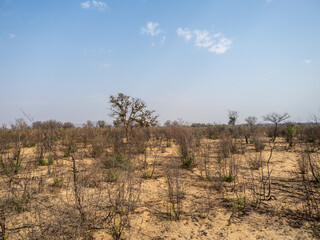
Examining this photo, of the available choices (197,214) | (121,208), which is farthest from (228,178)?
(121,208)

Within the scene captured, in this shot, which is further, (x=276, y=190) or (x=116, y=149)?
(x=116, y=149)

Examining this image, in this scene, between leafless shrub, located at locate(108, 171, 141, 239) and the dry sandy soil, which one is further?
the dry sandy soil

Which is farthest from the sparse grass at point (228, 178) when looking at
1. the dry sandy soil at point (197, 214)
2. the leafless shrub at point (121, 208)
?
the leafless shrub at point (121, 208)

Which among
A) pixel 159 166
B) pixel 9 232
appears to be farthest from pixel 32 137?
pixel 9 232

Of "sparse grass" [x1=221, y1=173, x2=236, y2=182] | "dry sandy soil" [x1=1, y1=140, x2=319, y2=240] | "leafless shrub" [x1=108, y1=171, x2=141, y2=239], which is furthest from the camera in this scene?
A: "sparse grass" [x1=221, y1=173, x2=236, y2=182]

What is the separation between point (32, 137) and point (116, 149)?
7217 mm

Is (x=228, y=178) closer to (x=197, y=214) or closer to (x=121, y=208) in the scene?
(x=197, y=214)

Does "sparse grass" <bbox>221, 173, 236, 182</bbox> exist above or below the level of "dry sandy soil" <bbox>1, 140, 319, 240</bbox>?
above

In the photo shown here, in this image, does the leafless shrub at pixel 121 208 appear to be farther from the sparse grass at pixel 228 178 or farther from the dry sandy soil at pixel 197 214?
the sparse grass at pixel 228 178

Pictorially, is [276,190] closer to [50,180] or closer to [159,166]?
[159,166]

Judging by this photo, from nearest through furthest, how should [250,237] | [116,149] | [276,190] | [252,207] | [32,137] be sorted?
1. [250,237]
2. [252,207]
3. [276,190]
4. [116,149]
5. [32,137]

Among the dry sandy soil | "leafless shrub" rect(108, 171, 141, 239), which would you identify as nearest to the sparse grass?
the dry sandy soil

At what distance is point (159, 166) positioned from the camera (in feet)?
24.4

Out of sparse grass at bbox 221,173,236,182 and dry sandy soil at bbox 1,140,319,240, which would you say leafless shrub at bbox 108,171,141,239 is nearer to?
dry sandy soil at bbox 1,140,319,240
